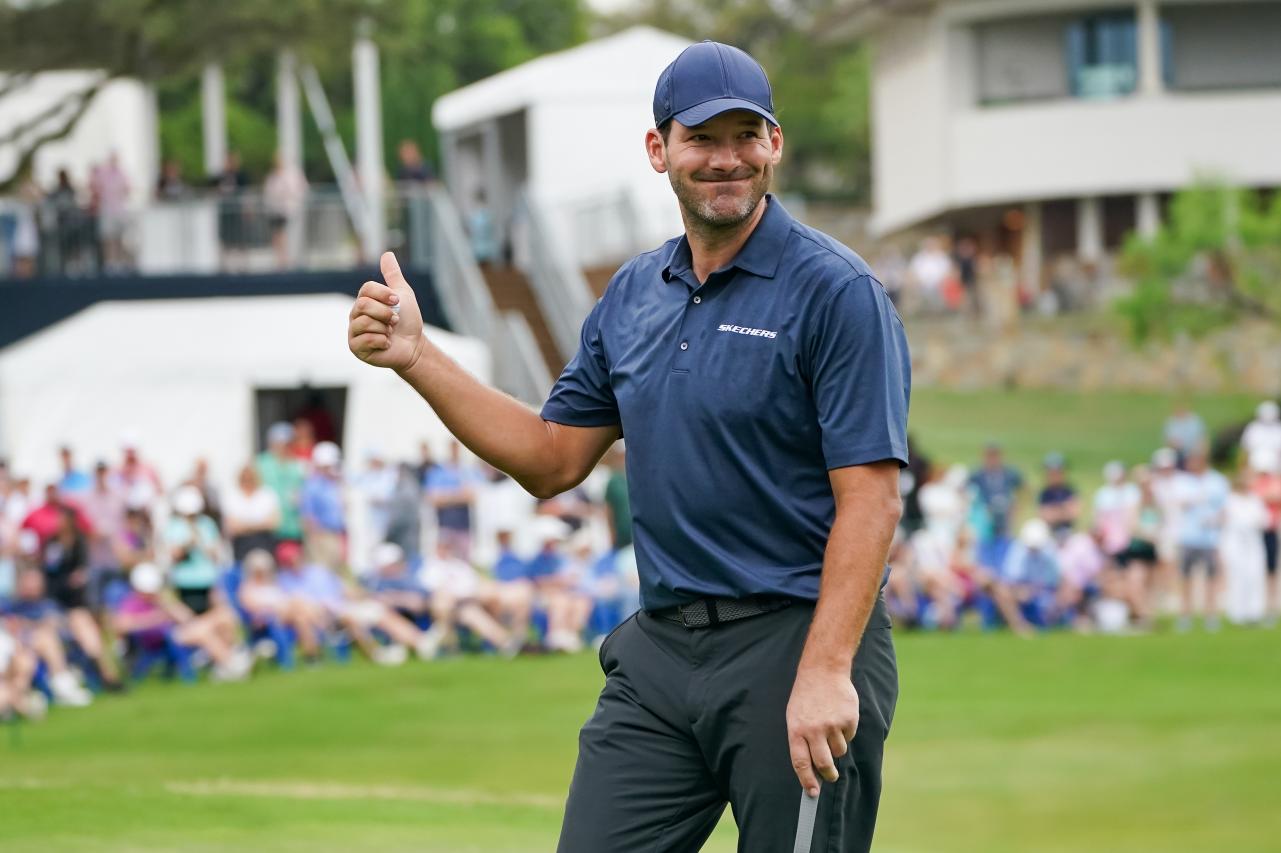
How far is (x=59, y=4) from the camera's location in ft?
83.6

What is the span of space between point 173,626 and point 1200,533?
9.50m

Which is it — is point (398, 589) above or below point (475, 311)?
Result: below

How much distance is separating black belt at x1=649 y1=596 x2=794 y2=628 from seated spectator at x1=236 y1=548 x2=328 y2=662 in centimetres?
1281

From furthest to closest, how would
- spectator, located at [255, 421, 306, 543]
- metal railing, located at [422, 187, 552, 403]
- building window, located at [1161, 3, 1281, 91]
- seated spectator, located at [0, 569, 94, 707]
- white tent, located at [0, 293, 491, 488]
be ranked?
1. building window, located at [1161, 3, 1281, 91]
2. metal railing, located at [422, 187, 552, 403]
3. white tent, located at [0, 293, 491, 488]
4. spectator, located at [255, 421, 306, 543]
5. seated spectator, located at [0, 569, 94, 707]

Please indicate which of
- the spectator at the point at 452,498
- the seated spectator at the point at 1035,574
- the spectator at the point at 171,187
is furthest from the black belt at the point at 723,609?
the spectator at the point at 171,187

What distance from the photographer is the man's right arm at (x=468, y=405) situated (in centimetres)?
407

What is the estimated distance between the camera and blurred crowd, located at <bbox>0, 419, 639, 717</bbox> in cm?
1554

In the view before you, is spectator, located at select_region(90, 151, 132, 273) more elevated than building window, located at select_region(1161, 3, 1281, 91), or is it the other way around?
building window, located at select_region(1161, 3, 1281, 91)

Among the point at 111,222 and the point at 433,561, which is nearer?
the point at 433,561

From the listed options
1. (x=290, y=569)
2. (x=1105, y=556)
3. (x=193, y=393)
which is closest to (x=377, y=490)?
(x=290, y=569)

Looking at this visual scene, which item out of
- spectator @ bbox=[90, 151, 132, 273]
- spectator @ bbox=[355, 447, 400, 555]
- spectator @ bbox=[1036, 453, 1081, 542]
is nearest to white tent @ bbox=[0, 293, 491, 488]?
spectator @ bbox=[355, 447, 400, 555]

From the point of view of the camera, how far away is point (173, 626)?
1614 cm

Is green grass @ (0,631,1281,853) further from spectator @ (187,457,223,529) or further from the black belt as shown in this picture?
the black belt

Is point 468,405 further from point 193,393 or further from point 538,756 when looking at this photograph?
point 193,393
